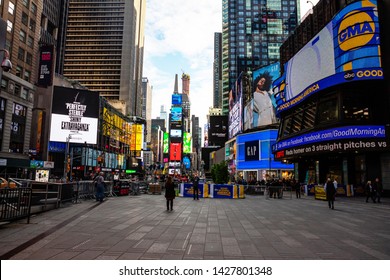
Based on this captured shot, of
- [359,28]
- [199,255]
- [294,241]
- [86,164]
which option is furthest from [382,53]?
[86,164]

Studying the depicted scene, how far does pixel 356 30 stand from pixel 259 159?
39802 millimetres

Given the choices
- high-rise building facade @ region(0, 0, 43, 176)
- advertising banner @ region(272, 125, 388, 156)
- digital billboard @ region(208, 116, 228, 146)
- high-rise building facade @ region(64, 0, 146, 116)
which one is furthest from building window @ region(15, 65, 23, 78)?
high-rise building facade @ region(64, 0, 146, 116)

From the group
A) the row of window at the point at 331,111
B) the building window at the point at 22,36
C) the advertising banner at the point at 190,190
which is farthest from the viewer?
the building window at the point at 22,36

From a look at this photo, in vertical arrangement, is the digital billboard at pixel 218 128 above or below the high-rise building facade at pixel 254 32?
below

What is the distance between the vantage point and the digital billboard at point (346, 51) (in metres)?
25.8

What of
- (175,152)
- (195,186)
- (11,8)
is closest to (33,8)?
(11,8)

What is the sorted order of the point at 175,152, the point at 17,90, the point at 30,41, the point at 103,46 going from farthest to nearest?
the point at 103,46 → the point at 175,152 → the point at 30,41 → the point at 17,90

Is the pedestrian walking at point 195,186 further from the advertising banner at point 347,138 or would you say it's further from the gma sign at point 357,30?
the gma sign at point 357,30

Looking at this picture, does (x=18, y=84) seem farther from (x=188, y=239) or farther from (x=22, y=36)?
(x=188, y=239)

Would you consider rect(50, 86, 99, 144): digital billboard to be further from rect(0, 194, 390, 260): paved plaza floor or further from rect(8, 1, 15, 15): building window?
rect(0, 194, 390, 260): paved plaza floor

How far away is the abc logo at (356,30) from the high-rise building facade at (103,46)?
130324 millimetres

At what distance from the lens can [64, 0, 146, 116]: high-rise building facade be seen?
149 metres

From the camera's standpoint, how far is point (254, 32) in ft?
475

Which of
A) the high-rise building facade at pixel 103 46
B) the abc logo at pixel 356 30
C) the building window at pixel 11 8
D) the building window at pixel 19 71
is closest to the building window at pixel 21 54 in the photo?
the building window at pixel 19 71
